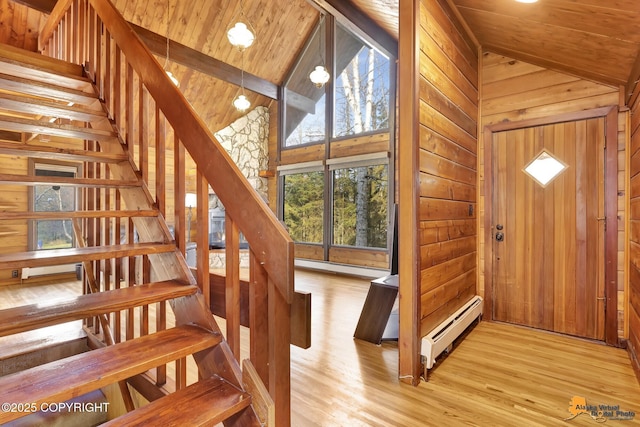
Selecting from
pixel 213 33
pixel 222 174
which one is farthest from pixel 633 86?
pixel 213 33

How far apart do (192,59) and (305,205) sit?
3.42m

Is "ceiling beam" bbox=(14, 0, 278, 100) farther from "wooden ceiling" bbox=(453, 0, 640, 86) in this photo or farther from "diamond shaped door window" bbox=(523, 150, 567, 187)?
"diamond shaped door window" bbox=(523, 150, 567, 187)

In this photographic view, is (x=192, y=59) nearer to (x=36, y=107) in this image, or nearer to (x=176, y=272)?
(x=36, y=107)

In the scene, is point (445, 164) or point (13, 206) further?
point (13, 206)

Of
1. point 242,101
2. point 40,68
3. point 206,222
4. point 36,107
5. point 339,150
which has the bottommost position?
point 206,222

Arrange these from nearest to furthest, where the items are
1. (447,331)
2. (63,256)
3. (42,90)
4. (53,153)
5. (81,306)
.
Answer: (81,306)
(63,256)
(53,153)
(42,90)
(447,331)

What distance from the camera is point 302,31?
6.76 meters

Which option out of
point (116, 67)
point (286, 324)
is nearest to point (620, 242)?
point (286, 324)

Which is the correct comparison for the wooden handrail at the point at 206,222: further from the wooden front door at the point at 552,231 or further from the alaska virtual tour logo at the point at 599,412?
the wooden front door at the point at 552,231

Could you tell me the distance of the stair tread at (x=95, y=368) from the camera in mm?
974

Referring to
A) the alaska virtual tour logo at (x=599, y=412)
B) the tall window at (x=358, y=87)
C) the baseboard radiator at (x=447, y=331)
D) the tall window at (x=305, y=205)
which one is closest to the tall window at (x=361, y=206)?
the tall window at (x=305, y=205)

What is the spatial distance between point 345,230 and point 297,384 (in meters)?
4.24

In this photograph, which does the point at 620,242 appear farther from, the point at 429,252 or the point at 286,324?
the point at 286,324

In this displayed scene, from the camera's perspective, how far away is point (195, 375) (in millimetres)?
2312
